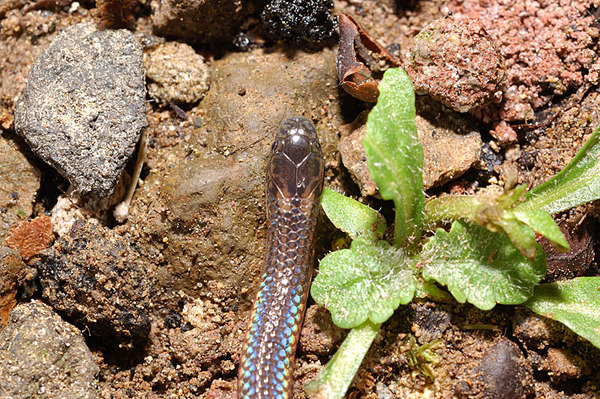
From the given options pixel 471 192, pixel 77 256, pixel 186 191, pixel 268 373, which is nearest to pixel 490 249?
pixel 471 192

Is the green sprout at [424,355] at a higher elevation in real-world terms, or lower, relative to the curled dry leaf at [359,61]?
lower

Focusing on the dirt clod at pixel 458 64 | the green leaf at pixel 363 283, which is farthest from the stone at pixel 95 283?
the dirt clod at pixel 458 64

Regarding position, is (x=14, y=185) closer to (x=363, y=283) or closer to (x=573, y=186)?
(x=363, y=283)

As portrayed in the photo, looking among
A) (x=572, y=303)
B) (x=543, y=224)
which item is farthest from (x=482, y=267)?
(x=572, y=303)

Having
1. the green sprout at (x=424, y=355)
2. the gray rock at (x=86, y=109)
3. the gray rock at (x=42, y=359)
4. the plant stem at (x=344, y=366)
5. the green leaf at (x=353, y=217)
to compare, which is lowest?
the gray rock at (x=42, y=359)

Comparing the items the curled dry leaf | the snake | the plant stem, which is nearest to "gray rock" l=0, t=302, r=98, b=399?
the snake

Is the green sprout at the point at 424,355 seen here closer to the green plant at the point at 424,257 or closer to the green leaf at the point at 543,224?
the green plant at the point at 424,257
